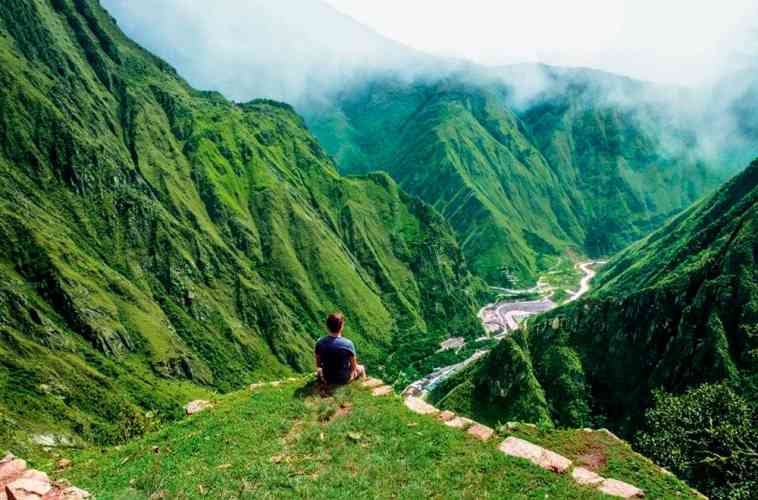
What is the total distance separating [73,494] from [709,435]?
3765cm

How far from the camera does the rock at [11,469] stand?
2218 centimetres

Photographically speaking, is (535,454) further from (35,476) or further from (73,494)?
(35,476)

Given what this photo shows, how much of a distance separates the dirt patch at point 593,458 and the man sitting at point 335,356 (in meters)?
12.6

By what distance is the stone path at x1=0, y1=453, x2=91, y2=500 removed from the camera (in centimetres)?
2030

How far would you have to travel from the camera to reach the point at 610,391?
116 metres

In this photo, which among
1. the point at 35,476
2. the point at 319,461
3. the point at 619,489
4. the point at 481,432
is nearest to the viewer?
the point at 619,489

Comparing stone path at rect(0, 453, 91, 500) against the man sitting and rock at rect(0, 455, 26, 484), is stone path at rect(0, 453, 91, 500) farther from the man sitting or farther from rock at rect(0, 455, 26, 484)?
the man sitting

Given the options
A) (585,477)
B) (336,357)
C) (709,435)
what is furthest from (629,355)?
(336,357)

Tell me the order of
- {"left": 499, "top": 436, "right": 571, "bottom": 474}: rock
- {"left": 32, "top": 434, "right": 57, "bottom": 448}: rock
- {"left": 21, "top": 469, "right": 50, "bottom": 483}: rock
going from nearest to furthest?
{"left": 21, "top": 469, "right": 50, "bottom": 483}: rock, {"left": 499, "top": 436, "right": 571, "bottom": 474}: rock, {"left": 32, "top": 434, "right": 57, "bottom": 448}: rock

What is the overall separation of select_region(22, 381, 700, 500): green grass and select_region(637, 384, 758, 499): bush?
1186 centimetres

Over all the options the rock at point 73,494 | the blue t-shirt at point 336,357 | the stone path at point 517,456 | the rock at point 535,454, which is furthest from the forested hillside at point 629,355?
the rock at point 73,494

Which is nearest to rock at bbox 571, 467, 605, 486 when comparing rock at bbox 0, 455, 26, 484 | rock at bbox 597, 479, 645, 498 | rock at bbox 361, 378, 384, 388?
rock at bbox 597, 479, 645, 498

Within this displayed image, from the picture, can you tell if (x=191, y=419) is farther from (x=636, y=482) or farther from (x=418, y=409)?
(x=636, y=482)

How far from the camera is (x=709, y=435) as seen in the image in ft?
112
